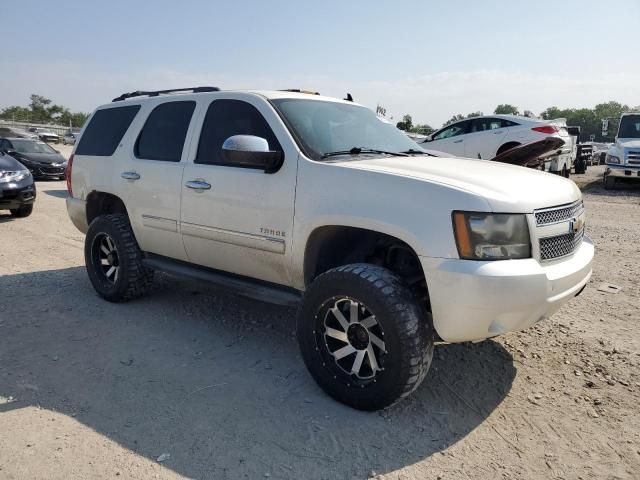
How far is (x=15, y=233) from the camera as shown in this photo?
8.37m

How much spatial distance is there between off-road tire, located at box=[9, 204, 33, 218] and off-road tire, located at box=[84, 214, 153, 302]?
5.67 metres

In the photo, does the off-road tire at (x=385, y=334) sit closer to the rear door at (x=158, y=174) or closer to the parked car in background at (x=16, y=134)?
the rear door at (x=158, y=174)

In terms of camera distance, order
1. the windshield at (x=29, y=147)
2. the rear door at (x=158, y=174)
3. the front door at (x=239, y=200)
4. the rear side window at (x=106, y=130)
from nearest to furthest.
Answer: the front door at (x=239, y=200), the rear door at (x=158, y=174), the rear side window at (x=106, y=130), the windshield at (x=29, y=147)

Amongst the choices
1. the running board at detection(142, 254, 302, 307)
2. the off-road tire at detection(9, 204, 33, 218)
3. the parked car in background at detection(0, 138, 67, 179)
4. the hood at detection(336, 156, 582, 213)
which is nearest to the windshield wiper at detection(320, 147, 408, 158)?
the hood at detection(336, 156, 582, 213)

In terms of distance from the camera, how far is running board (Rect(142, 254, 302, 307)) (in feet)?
12.0

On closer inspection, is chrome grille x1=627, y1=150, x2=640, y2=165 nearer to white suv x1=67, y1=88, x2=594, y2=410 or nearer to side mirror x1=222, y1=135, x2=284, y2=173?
white suv x1=67, y1=88, x2=594, y2=410

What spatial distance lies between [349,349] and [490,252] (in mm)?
1028

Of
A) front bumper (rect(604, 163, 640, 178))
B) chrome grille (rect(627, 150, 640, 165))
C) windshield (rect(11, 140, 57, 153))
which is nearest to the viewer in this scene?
chrome grille (rect(627, 150, 640, 165))

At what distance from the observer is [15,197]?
9.34 metres

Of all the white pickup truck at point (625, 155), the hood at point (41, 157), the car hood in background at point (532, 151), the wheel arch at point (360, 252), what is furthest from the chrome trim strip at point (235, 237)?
the hood at point (41, 157)

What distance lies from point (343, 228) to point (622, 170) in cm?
1379

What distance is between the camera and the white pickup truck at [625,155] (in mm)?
14008

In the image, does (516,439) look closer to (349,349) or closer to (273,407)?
(349,349)

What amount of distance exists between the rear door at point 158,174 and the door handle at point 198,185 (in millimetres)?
171
